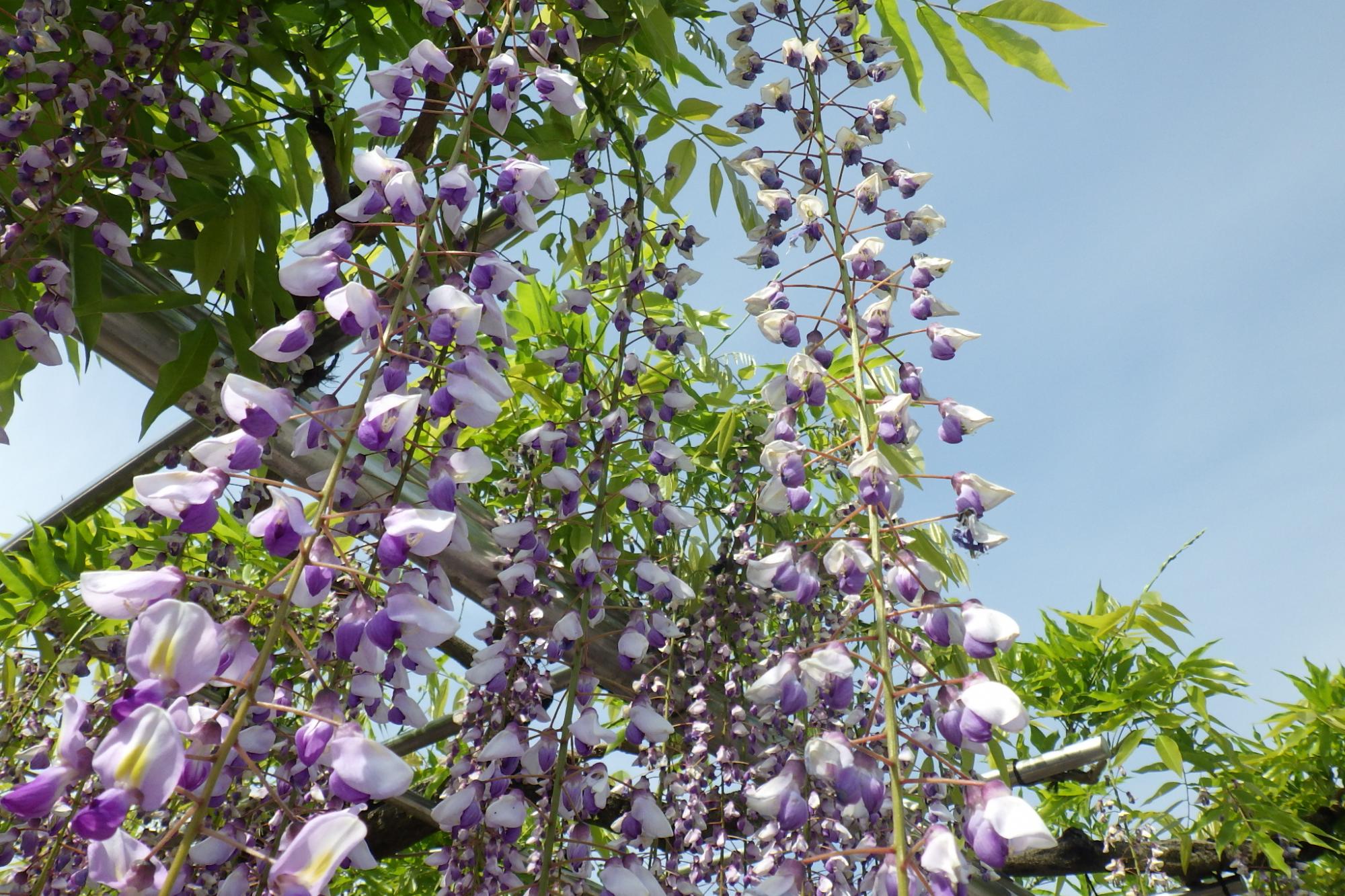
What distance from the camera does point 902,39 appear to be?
5.17ft

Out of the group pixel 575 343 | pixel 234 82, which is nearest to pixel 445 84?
pixel 234 82

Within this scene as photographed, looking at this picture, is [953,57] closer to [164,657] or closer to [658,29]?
[658,29]

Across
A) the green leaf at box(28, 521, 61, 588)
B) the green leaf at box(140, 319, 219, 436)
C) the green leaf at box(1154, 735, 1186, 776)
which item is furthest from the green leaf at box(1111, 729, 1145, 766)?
the green leaf at box(28, 521, 61, 588)

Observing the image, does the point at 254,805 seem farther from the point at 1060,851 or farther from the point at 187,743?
the point at 1060,851

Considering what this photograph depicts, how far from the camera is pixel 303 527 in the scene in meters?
0.66

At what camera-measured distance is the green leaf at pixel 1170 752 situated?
2043mm

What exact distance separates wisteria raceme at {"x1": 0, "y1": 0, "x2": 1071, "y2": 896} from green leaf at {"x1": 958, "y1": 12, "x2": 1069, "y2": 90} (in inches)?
6.7

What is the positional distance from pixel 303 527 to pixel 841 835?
1066 mm

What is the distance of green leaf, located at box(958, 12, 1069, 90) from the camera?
52.8 inches

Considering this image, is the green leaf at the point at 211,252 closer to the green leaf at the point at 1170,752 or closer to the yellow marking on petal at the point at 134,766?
the yellow marking on petal at the point at 134,766

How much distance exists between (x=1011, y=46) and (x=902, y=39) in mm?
265

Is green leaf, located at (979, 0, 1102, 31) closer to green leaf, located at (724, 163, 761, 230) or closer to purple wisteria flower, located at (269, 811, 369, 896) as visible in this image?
green leaf, located at (724, 163, 761, 230)

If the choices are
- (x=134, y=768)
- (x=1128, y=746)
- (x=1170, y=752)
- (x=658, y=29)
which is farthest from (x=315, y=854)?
Result: (x=1128, y=746)

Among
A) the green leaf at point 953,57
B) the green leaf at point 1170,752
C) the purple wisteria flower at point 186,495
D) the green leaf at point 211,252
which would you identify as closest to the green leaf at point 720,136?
the green leaf at point 953,57
